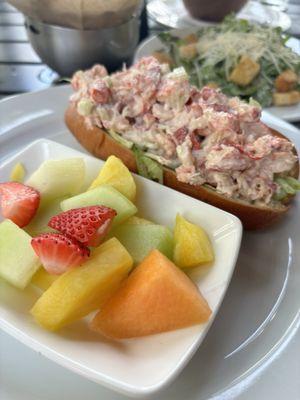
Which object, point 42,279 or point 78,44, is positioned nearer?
point 42,279

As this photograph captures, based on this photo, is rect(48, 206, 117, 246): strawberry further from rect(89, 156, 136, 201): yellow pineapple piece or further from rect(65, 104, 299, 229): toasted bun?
rect(65, 104, 299, 229): toasted bun

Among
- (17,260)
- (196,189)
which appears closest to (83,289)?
(17,260)

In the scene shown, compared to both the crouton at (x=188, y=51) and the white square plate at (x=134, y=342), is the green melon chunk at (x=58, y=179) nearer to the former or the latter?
the white square plate at (x=134, y=342)

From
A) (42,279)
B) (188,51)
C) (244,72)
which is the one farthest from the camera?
(188,51)

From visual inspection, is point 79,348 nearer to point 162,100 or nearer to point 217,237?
point 217,237

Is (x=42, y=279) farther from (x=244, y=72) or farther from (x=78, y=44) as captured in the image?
(x=244, y=72)
